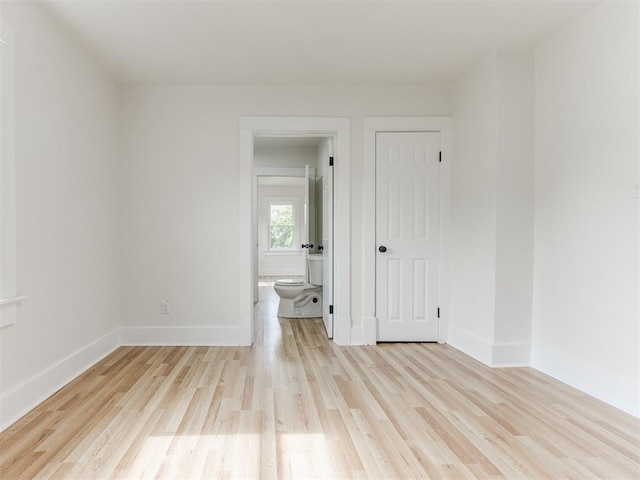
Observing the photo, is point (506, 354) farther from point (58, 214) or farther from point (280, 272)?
point (280, 272)

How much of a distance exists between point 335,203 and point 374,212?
385mm

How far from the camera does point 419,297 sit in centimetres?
412

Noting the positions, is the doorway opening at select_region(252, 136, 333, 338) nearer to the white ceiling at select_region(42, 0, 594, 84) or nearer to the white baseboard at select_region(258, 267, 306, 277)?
the white baseboard at select_region(258, 267, 306, 277)

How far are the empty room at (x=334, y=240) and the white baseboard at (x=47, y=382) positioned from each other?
0.02 m

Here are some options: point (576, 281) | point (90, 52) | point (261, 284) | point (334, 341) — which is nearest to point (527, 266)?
point (576, 281)

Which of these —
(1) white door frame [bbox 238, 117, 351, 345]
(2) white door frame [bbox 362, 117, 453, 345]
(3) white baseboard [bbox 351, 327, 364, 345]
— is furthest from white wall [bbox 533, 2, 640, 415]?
(1) white door frame [bbox 238, 117, 351, 345]

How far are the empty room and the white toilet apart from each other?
674 mm

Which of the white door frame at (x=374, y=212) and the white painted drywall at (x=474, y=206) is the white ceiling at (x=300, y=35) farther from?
the white door frame at (x=374, y=212)

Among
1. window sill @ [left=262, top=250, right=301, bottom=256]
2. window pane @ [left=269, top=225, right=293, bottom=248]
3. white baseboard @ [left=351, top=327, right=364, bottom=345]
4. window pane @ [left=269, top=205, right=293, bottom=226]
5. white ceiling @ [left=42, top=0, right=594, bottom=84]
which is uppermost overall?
white ceiling @ [left=42, top=0, right=594, bottom=84]

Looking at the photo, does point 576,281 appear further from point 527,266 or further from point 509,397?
point 509,397

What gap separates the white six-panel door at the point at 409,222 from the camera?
410 centimetres

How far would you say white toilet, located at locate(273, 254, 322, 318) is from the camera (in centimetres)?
547

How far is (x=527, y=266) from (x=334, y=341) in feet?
6.07

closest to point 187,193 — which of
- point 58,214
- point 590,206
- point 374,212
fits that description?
point 58,214
